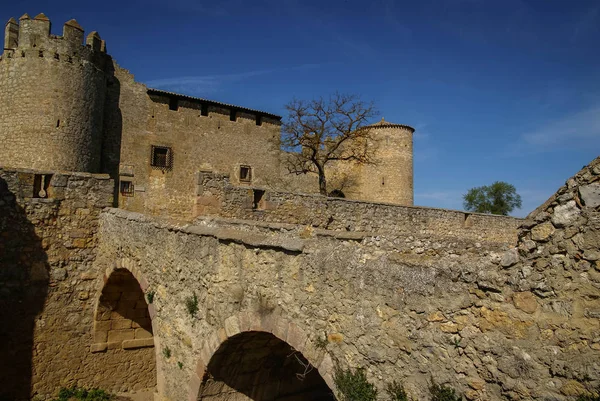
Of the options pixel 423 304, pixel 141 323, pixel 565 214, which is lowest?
pixel 141 323

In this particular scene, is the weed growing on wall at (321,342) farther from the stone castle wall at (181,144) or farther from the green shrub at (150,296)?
the stone castle wall at (181,144)

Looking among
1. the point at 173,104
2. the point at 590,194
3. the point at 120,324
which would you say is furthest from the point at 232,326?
the point at 173,104

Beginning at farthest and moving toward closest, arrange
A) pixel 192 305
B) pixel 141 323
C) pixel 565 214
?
pixel 141 323 → pixel 192 305 → pixel 565 214

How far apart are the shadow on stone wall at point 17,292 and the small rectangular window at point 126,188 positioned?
496 inches

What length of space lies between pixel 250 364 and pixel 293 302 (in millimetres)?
2409

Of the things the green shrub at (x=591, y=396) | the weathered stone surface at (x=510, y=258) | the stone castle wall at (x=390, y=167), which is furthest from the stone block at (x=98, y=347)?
the stone castle wall at (x=390, y=167)

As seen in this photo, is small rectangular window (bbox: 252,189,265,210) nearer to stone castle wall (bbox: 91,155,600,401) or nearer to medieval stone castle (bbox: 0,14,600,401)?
medieval stone castle (bbox: 0,14,600,401)

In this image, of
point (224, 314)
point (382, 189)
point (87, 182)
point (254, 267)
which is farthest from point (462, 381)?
point (382, 189)

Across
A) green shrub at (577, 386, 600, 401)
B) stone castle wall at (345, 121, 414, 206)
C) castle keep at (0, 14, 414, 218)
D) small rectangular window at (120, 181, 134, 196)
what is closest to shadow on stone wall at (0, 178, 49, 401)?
castle keep at (0, 14, 414, 218)

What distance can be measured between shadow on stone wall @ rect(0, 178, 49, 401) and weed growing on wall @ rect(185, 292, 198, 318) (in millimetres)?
5493

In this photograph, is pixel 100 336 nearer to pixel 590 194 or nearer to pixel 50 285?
pixel 50 285

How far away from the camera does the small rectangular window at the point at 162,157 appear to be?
23708 millimetres

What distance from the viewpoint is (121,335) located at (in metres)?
11.1

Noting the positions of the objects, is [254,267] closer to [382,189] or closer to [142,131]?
[142,131]
